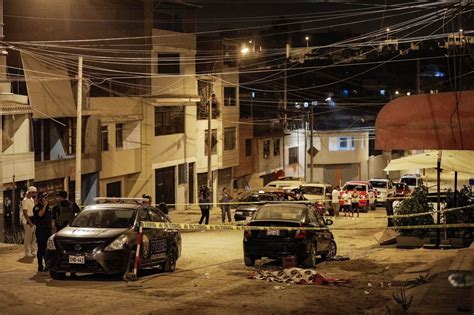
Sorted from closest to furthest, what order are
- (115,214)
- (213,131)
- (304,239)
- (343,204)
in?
(115,214)
(304,239)
(343,204)
(213,131)

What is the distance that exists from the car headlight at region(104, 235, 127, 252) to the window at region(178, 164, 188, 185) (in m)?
32.0

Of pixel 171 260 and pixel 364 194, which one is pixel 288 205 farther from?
pixel 364 194

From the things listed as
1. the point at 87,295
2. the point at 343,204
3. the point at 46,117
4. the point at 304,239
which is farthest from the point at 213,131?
the point at 87,295

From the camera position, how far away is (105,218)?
16016 millimetres

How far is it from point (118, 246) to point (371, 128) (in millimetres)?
61556

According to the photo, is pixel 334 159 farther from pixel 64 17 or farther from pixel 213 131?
pixel 64 17

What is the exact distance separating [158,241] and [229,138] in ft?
125

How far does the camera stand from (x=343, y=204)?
140 ft

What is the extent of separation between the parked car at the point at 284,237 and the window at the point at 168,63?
2671cm

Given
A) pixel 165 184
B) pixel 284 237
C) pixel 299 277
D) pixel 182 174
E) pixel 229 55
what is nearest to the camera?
pixel 299 277

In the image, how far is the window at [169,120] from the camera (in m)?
44.5

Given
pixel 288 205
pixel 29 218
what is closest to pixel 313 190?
pixel 288 205

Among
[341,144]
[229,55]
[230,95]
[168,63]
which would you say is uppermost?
[229,55]

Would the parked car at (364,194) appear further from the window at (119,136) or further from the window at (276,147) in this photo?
the window at (276,147)
